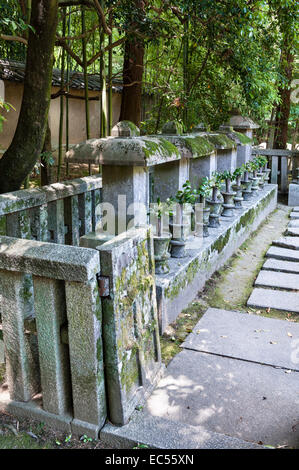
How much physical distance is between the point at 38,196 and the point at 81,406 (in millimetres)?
1656

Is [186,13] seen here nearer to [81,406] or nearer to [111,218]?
[111,218]

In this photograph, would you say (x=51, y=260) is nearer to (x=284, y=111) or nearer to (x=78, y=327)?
(x=78, y=327)

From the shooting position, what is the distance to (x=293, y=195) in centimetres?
852

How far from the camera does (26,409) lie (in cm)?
228

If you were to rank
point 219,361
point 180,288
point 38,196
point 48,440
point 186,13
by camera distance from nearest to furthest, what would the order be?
point 48,440 → point 219,361 → point 38,196 → point 180,288 → point 186,13


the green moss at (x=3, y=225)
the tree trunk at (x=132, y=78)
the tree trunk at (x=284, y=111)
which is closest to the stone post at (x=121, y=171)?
the green moss at (x=3, y=225)

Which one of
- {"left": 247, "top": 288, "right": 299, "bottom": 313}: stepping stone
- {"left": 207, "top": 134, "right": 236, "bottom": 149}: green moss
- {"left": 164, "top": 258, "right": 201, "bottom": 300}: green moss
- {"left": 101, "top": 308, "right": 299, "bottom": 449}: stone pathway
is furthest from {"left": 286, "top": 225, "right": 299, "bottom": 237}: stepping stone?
{"left": 101, "top": 308, "right": 299, "bottom": 449}: stone pathway

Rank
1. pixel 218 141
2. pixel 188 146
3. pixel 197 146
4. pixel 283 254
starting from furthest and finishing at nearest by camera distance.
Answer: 1. pixel 218 141
2. pixel 283 254
3. pixel 197 146
4. pixel 188 146

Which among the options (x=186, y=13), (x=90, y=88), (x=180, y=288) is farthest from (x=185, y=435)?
(x=90, y=88)

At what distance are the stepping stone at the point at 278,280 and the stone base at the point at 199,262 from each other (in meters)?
0.51

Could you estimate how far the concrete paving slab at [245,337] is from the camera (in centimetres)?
300

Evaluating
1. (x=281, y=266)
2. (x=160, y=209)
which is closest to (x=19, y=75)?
(x=160, y=209)

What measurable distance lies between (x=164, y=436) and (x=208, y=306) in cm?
191

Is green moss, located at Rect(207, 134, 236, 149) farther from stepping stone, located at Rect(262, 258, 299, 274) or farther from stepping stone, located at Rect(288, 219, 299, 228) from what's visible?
stepping stone, located at Rect(288, 219, 299, 228)
